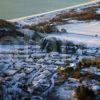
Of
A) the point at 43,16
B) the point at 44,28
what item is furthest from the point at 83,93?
the point at 43,16

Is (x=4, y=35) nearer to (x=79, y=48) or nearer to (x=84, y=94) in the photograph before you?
(x=79, y=48)

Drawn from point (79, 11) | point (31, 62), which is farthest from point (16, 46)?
point (79, 11)

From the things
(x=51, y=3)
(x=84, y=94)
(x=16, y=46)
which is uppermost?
(x=51, y=3)

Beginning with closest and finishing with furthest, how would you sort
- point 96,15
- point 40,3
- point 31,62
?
point 31,62 → point 96,15 → point 40,3

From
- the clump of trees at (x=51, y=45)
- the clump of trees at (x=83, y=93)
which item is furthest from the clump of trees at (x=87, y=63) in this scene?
the clump of trees at (x=83, y=93)

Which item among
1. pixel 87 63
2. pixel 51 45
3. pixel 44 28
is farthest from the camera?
pixel 44 28

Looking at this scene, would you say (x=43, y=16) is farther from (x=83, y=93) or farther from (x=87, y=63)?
(x=83, y=93)

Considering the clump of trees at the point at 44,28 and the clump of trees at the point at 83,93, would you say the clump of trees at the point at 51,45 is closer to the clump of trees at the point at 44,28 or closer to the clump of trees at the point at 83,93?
the clump of trees at the point at 44,28

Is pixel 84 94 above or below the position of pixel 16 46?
below

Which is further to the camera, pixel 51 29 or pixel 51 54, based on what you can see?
pixel 51 29
